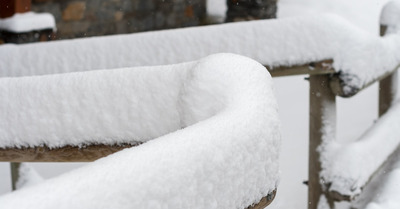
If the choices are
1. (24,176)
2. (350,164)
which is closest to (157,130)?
(350,164)

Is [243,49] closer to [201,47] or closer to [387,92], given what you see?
[201,47]

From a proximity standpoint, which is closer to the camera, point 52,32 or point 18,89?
point 18,89

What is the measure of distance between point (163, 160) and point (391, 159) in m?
2.48

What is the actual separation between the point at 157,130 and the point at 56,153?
25cm

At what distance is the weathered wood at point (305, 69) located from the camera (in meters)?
1.78

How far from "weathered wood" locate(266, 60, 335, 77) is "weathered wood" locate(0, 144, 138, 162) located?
90cm

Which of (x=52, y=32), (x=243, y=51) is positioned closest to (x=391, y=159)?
(x=243, y=51)

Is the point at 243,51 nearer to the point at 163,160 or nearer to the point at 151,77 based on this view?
the point at 151,77

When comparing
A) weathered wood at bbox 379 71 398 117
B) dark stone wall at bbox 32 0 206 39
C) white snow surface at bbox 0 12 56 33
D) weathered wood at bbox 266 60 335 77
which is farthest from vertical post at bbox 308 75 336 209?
dark stone wall at bbox 32 0 206 39

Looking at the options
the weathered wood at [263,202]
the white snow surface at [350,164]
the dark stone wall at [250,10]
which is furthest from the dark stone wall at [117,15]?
the weathered wood at [263,202]

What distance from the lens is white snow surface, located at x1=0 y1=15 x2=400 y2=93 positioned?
1.70 m

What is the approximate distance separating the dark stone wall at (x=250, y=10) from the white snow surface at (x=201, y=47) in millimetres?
4903

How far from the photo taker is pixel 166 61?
1.71 meters

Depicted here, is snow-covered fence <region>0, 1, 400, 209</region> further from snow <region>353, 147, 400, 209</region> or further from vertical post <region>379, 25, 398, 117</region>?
vertical post <region>379, 25, 398, 117</region>
